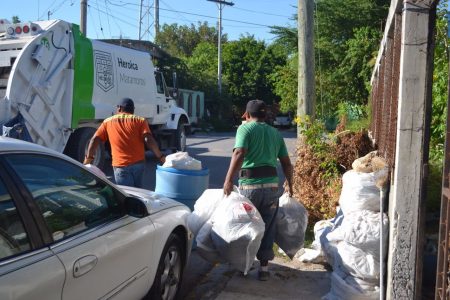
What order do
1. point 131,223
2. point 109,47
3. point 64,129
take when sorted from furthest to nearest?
point 109,47 → point 64,129 → point 131,223

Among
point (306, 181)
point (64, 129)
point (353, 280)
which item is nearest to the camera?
point (353, 280)

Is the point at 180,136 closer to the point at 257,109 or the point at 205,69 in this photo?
the point at 257,109

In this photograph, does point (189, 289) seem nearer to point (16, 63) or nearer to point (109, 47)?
point (16, 63)

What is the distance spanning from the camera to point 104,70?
11.9m

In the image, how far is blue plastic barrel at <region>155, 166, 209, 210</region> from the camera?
5.78 m

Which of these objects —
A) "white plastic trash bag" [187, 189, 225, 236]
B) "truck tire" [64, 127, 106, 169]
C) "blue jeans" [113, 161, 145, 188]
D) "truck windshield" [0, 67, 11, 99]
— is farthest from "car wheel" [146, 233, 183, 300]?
"truck tire" [64, 127, 106, 169]

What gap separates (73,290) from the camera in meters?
2.81

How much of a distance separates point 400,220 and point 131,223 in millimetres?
1946

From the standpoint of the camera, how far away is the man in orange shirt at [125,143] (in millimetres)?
6340

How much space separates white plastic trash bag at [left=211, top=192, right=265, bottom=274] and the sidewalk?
0.90 feet

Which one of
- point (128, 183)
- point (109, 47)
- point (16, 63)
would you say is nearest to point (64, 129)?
point (16, 63)

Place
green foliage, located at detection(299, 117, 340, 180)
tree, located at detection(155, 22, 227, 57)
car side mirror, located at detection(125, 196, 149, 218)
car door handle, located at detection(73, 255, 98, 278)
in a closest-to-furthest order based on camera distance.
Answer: car door handle, located at detection(73, 255, 98, 278)
car side mirror, located at detection(125, 196, 149, 218)
green foliage, located at detection(299, 117, 340, 180)
tree, located at detection(155, 22, 227, 57)

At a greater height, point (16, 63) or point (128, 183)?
point (16, 63)

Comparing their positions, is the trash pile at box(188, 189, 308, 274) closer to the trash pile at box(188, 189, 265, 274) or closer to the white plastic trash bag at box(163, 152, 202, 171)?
the trash pile at box(188, 189, 265, 274)
